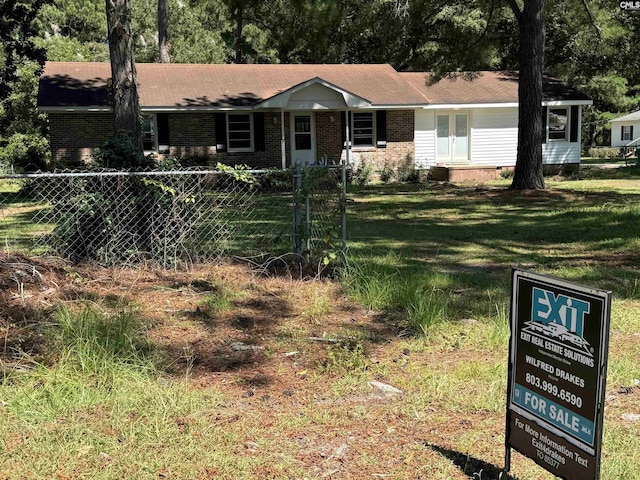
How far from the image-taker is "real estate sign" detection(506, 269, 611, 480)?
2.37 m

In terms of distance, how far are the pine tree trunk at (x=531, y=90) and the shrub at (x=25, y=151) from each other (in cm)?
1767

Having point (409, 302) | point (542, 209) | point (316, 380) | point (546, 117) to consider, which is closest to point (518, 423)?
point (316, 380)

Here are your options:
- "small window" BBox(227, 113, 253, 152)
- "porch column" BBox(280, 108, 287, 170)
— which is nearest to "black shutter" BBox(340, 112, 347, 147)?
"porch column" BBox(280, 108, 287, 170)

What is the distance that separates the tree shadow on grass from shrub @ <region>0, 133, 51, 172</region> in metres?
23.8

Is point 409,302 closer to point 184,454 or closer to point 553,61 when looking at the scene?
point 184,454

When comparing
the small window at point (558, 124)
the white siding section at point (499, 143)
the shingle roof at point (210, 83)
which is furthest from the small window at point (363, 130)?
the small window at point (558, 124)

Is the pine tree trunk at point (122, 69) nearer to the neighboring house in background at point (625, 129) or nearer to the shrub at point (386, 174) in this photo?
the shrub at point (386, 174)

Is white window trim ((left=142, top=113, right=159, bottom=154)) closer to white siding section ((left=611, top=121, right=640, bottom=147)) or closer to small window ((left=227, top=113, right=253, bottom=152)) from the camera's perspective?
small window ((left=227, top=113, right=253, bottom=152))

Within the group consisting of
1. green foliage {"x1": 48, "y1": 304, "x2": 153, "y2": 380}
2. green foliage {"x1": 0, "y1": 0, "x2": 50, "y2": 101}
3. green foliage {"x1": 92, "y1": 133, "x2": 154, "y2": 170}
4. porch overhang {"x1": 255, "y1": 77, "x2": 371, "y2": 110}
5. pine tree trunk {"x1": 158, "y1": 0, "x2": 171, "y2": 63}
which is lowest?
green foliage {"x1": 48, "y1": 304, "x2": 153, "y2": 380}

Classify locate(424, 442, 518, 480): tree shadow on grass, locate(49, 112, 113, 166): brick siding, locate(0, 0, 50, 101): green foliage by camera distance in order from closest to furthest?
1. locate(424, 442, 518, 480): tree shadow on grass
2. locate(0, 0, 50, 101): green foliage
3. locate(49, 112, 113, 166): brick siding

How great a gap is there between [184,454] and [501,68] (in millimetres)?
35282

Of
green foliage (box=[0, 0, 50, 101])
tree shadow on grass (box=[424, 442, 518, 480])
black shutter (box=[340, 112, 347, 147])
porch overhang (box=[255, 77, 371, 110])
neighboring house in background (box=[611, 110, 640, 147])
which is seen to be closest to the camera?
tree shadow on grass (box=[424, 442, 518, 480])

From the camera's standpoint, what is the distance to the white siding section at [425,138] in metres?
23.3

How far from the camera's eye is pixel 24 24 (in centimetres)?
1844
